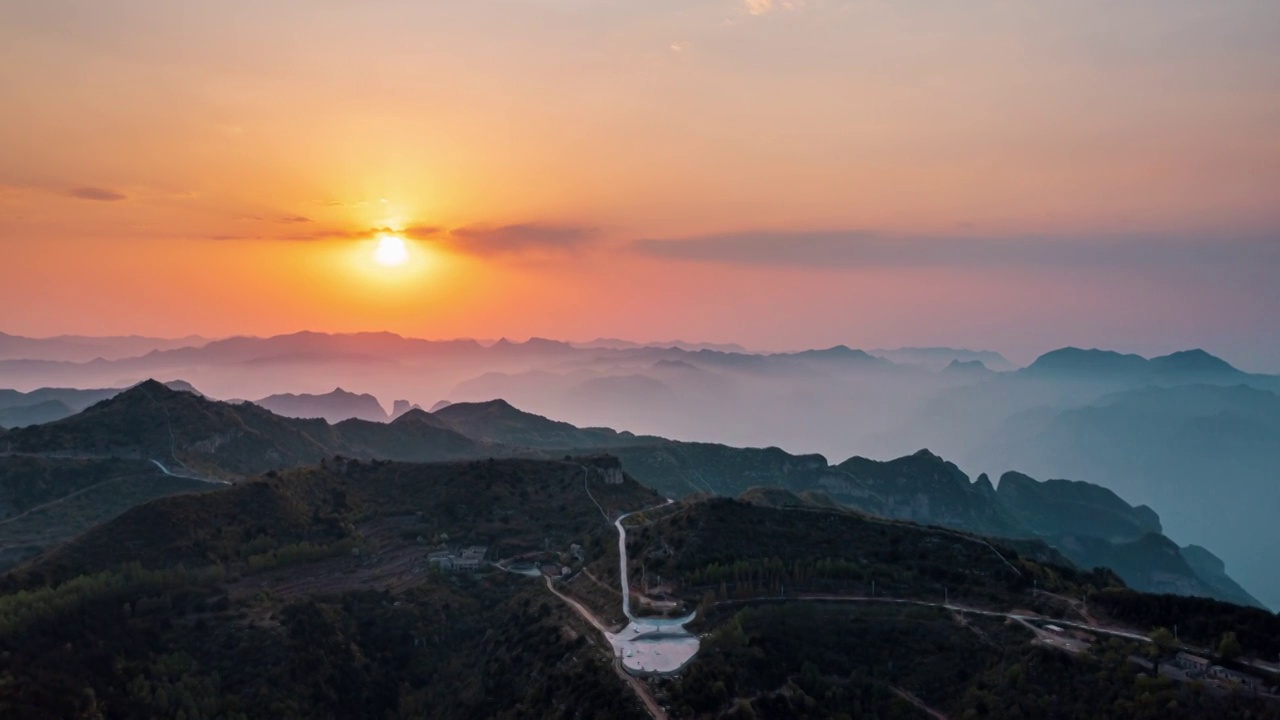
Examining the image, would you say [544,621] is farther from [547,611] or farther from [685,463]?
[685,463]

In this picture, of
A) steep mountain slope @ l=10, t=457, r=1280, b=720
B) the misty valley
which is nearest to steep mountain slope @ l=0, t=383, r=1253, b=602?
the misty valley

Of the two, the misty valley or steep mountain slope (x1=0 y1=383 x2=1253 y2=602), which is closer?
the misty valley

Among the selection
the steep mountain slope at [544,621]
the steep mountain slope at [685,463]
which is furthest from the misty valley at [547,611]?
the steep mountain slope at [685,463]

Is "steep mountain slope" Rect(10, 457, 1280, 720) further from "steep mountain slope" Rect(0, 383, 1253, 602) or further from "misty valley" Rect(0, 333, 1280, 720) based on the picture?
"steep mountain slope" Rect(0, 383, 1253, 602)

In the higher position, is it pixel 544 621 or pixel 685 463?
pixel 685 463

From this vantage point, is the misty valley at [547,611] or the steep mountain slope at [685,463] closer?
the misty valley at [547,611]

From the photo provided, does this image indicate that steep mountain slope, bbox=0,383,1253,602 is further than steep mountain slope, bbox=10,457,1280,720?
Yes

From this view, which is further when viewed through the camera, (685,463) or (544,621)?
(685,463)

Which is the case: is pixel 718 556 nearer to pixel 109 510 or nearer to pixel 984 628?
pixel 984 628

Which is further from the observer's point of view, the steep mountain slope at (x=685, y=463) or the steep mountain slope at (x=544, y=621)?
the steep mountain slope at (x=685, y=463)

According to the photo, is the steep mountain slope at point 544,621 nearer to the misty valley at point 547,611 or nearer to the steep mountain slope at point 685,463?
the misty valley at point 547,611

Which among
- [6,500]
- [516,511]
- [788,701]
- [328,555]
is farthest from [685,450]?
[788,701]

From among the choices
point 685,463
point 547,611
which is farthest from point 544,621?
point 685,463
